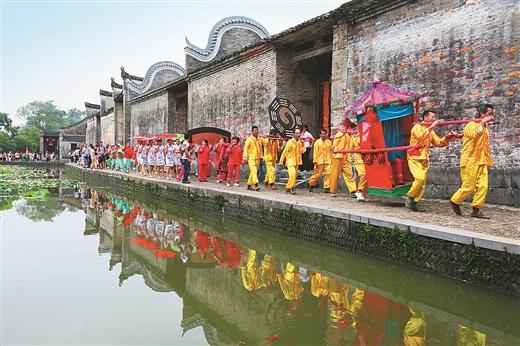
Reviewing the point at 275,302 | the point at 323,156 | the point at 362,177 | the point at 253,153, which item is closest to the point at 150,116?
the point at 253,153

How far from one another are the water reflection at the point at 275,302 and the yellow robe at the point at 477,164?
2.12 metres

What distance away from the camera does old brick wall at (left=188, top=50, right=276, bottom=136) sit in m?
12.9

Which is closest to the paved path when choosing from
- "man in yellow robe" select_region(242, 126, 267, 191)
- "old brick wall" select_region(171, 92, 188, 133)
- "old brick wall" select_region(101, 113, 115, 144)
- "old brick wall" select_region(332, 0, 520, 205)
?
"old brick wall" select_region(332, 0, 520, 205)

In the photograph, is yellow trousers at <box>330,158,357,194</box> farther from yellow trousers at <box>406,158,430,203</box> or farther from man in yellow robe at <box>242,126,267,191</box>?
yellow trousers at <box>406,158,430,203</box>

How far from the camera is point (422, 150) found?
237 inches

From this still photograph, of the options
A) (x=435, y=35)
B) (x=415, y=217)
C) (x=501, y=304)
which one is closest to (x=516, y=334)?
(x=501, y=304)

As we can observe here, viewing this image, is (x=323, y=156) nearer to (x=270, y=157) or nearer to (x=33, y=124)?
(x=270, y=157)

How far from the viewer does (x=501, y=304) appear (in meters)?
3.71

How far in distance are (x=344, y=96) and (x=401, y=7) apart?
2238mm

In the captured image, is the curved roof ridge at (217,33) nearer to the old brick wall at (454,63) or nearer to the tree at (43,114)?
the old brick wall at (454,63)

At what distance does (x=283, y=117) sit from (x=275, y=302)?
7.45 meters

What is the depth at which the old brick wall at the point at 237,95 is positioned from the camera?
12852 millimetres

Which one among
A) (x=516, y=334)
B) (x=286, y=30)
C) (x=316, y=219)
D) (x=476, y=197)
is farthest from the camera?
(x=286, y=30)

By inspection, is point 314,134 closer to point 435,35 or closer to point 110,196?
point 435,35
